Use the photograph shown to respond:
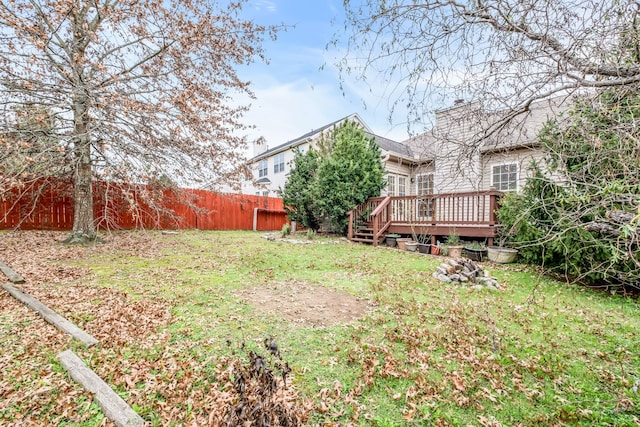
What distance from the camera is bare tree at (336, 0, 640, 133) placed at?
6.86 feet

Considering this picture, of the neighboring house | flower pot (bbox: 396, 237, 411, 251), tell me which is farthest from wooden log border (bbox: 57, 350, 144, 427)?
the neighboring house

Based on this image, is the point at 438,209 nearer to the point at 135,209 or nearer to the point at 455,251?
the point at 455,251

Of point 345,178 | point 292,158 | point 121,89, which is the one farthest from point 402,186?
point 121,89

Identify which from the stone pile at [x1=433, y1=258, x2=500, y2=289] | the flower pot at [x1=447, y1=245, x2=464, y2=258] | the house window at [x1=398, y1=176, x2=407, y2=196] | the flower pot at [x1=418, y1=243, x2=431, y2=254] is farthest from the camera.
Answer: the house window at [x1=398, y1=176, x2=407, y2=196]

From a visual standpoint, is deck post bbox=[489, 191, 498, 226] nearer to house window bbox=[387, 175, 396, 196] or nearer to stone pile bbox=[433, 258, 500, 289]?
stone pile bbox=[433, 258, 500, 289]

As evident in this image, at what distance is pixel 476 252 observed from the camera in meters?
7.86

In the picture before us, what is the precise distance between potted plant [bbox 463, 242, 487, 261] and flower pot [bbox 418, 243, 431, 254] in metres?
1.17

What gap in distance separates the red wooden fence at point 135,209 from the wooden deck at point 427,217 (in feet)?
17.3

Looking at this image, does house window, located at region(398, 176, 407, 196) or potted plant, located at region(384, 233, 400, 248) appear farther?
house window, located at region(398, 176, 407, 196)

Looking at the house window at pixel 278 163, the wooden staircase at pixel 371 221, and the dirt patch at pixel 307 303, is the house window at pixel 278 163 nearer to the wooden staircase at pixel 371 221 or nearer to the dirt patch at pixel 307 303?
the wooden staircase at pixel 371 221

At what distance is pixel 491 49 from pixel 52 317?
573cm

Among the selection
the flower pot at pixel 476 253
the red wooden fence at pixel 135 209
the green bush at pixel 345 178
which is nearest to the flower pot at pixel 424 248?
the flower pot at pixel 476 253

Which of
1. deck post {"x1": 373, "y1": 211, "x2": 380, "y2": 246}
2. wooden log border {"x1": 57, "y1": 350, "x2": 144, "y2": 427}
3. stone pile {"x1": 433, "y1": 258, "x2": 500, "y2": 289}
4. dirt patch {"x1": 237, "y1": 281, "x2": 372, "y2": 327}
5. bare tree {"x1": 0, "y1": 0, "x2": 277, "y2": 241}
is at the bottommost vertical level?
wooden log border {"x1": 57, "y1": 350, "x2": 144, "y2": 427}

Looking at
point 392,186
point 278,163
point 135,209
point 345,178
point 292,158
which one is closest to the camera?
point 135,209
